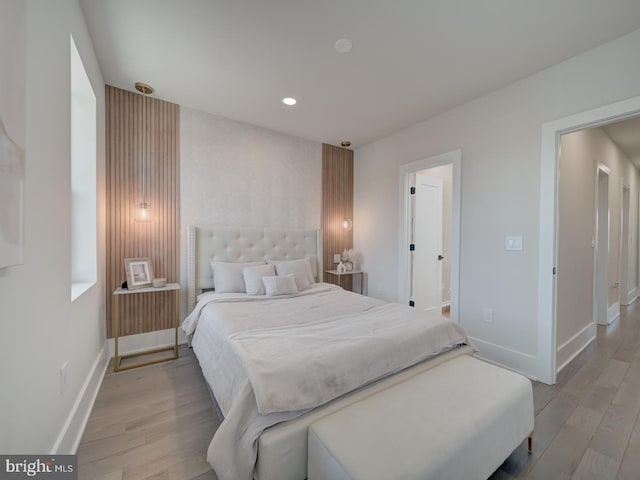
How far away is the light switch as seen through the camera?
8.32ft

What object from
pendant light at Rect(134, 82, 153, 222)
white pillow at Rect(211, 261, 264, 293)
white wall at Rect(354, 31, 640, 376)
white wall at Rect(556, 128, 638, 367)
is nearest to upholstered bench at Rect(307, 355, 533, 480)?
white wall at Rect(354, 31, 640, 376)

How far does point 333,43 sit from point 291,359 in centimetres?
223

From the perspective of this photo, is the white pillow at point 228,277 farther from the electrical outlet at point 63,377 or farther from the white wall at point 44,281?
the electrical outlet at point 63,377

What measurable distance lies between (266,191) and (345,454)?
3124 millimetres

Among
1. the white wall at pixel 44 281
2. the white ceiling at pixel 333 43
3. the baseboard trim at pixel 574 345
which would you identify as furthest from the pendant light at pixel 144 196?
the baseboard trim at pixel 574 345

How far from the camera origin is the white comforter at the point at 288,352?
1.24 m

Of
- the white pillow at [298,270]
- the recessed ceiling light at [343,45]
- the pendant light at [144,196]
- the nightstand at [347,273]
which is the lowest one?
the nightstand at [347,273]

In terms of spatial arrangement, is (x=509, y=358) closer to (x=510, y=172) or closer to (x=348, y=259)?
(x=510, y=172)

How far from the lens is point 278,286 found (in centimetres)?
292

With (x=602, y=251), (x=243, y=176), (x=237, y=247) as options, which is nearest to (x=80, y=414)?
(x=237, y=247)

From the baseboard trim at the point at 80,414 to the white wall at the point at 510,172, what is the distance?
332 cm

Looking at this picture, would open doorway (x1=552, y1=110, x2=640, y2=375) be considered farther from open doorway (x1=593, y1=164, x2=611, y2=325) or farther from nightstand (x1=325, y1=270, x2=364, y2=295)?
nightstand (x1=325, y1=270, x2=364, y2=295)

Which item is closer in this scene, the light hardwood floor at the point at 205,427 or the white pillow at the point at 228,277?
the light hardwood floor at the point at 205,427

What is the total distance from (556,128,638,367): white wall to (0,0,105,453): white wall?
12.4 feet
